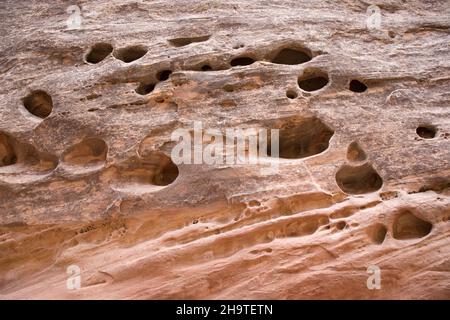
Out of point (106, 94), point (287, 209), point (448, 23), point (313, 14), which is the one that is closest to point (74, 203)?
point (106, 94)

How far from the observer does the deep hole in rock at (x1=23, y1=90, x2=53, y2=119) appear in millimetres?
5391

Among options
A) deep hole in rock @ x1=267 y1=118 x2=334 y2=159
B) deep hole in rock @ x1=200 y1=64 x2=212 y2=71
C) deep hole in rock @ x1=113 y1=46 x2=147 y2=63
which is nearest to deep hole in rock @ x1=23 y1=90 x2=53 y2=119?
deep hole in rock @ x1=113 y1=46 x2=147 y2=63

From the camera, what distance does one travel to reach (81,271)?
4352mm

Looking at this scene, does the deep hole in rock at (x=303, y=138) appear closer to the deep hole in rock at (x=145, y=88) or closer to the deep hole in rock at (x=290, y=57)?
the deep hole in rock at (x=290, y=57)

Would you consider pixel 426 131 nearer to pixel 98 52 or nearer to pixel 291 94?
pixel 291 94

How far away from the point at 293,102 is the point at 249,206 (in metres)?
1.15

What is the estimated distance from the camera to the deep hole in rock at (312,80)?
528 centimetres

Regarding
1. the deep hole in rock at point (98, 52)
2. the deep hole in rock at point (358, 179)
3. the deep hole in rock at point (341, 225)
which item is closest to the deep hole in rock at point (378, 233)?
the deep hole in rock at point (341, 225)

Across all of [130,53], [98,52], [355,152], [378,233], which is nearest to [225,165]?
[355,152]

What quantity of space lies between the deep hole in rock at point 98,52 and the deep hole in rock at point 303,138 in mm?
2085

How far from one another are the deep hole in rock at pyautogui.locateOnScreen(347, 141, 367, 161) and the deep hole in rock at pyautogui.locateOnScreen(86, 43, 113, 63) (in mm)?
2679

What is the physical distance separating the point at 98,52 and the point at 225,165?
213 cm

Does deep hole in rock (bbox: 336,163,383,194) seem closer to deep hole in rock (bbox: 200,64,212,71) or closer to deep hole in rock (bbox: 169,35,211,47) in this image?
deep hole in rock (bbox: 200,64,212,71)

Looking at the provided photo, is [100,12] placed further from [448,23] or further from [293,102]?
[448,23]
